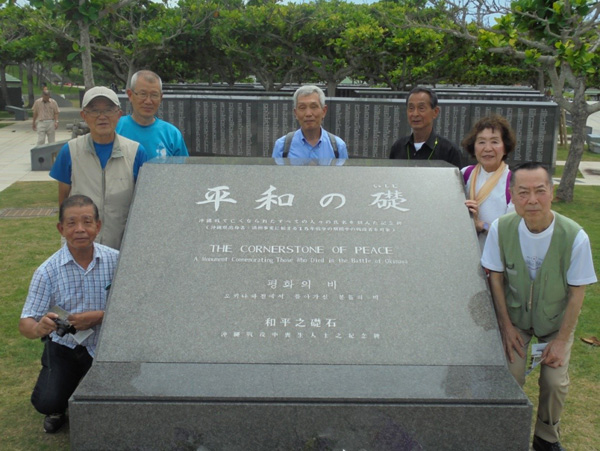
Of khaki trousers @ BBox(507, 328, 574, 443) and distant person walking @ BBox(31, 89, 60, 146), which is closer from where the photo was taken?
khaki trousers @ BBox(507, 328, 574, 443)

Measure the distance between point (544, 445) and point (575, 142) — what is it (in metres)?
7.15

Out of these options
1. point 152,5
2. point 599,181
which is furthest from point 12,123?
point 599,181

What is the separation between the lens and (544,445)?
322cm

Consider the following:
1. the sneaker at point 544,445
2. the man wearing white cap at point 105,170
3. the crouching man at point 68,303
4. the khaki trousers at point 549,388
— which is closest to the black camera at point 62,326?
the crouching man at point 68,303

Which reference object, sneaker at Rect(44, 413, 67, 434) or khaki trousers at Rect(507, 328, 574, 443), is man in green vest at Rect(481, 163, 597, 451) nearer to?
khaki trousers at Rect(507, 328, 574, 443)

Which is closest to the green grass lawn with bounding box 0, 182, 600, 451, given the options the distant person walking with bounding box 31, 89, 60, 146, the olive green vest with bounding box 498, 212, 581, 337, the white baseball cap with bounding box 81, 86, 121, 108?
the olive green vest with bounding box 498, 212, 581, 337

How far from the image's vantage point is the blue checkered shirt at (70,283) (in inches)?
127

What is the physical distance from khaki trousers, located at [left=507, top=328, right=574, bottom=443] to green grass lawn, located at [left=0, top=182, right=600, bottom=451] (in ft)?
1.07

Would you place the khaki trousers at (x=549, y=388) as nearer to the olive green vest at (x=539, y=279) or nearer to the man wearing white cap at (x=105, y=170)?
the olive green vest at (x=539, y=279)

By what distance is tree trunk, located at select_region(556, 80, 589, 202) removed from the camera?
30.7ft

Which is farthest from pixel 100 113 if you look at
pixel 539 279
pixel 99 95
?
pixel 539 279

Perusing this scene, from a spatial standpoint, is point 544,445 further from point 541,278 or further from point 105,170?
point 105,170

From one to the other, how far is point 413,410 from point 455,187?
125 cm

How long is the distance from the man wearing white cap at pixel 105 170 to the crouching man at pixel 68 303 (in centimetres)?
22
